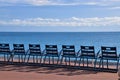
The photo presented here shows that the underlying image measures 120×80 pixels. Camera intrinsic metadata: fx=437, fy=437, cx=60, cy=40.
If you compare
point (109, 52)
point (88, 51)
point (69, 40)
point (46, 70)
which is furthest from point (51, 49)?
point (69, 40)

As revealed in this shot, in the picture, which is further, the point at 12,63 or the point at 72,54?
the point at 12,63

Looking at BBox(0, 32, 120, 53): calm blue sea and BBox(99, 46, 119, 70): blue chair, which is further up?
BBox(0, 32, 120, 53): calm blue sea

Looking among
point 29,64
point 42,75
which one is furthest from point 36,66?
point 42,75

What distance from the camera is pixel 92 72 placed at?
1468 centimetres

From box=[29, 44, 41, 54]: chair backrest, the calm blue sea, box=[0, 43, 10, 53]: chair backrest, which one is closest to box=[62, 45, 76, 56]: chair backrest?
box=[29, 44, 41, 54]: chair backrest

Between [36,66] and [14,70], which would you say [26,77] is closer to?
[14,70]

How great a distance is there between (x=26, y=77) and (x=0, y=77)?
0.80m

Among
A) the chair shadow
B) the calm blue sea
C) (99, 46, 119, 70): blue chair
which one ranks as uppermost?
the calm blue sea

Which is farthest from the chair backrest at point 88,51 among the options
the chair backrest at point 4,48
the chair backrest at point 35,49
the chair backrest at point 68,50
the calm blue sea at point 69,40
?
the calm blue sea at point 69,40

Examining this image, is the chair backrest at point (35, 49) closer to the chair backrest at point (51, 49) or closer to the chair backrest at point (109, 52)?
the chair backrest at point (51, 49)

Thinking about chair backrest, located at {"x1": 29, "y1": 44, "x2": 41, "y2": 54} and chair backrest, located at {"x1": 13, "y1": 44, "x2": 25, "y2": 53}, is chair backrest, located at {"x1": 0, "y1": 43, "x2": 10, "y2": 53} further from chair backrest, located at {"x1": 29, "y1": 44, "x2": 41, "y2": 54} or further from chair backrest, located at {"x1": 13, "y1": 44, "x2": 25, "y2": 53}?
chair backrest, located at {"x1": 29, "y1": 44, "x2": 41, "y2": 54}

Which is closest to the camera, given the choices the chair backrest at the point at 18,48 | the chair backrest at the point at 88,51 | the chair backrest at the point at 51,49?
the chair backrest at the point at 88,51

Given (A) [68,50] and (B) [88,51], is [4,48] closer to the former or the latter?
(A) [68,50]

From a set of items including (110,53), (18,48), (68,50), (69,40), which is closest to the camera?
(110,53)
